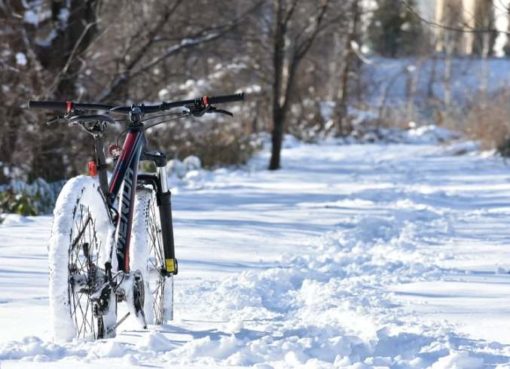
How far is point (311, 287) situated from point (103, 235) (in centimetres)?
185

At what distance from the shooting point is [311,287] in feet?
16.2

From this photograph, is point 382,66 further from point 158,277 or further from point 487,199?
point 158,277

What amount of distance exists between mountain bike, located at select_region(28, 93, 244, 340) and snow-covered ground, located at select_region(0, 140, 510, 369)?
140 millimetres

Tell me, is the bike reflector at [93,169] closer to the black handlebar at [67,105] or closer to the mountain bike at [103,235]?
the mountain bike at [103,235]

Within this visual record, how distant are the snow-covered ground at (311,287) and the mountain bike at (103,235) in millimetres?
140

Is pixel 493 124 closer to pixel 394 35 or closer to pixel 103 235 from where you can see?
pixel 103 235

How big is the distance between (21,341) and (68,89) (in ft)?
28.7

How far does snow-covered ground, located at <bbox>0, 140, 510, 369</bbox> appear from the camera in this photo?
3240 mm

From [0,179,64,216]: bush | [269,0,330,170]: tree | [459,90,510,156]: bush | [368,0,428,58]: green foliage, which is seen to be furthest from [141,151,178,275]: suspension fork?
[368,0,428,58]: green foliage

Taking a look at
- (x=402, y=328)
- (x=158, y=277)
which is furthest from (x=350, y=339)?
(x=158, y=277)

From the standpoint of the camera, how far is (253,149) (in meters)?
18.2

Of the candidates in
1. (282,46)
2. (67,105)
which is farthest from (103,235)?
(282,46)

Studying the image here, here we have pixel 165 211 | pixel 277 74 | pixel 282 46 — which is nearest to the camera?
pixel 165 211

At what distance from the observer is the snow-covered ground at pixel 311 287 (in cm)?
324
